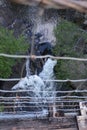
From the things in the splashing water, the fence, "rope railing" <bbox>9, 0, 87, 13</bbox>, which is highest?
the splashing water

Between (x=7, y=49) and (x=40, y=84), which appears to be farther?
(x=40, y=84)

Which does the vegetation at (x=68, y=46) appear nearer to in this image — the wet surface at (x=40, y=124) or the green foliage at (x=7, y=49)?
the green foliage at (x=7, y=49)

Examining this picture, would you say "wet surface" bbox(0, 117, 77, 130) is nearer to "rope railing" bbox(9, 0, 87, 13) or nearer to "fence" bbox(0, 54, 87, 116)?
"fence" bbox(0, 54, 87, 116)

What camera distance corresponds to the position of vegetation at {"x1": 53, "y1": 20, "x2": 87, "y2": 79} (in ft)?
7.08

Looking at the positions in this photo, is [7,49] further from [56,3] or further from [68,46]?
[56,3]

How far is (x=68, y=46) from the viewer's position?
238 centimetres

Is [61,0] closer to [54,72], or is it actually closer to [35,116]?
[35,116]

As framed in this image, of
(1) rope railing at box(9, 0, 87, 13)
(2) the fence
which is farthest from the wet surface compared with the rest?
(1) rope railing at box(9, 0, 87, 13)

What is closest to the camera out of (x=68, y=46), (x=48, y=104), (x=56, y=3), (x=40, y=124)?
(x=56, y=3)

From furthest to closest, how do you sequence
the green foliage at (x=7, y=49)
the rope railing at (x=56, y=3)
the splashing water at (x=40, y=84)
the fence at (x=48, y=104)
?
the splashing water at (x=40, y=84)
the green foliage at (x=7, y=49)
the fence at (x=48, y=104)
the rope railing at (x=56, y=3)

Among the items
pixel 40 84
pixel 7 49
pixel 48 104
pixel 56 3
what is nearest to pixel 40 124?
pixel 48 104

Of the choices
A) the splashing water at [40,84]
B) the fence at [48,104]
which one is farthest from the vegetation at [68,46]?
the fence at [48,104]

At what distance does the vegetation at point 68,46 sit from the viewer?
216 cm

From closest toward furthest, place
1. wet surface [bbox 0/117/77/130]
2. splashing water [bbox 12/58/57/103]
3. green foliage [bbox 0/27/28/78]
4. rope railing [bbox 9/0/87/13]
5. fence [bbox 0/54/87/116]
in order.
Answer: rope railing [bbox 9/0/87/13] → wet surface [bbox 0/117/77/130] → fence [bbox 0/54/87/116] → green foliage [bbox 0/27/28/78] → splashing water [bbox 12/58/57/103]
